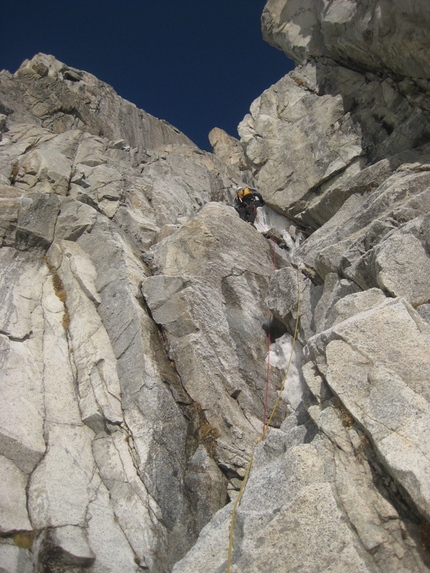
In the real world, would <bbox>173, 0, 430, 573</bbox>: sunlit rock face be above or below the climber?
below

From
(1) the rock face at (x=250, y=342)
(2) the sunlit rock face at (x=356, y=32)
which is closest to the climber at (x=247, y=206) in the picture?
(1) the rock face at (x=250, y=342)

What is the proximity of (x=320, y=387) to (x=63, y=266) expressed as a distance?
10878 millimetres

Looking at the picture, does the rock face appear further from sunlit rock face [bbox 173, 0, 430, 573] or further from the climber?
the climber

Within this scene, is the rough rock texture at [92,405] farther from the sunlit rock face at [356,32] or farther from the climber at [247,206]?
the sunlit rock face at [356,32]

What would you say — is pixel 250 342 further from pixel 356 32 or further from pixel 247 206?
pixel 356 32

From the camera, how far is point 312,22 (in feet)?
71.9

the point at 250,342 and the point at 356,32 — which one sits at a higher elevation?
the point at 356,32

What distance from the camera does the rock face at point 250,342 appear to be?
764cm

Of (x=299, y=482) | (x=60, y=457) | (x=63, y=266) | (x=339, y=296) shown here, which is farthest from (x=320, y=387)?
(x=63, y=266)

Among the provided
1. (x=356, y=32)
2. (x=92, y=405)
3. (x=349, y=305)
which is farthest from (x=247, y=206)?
(x=92, y=405)

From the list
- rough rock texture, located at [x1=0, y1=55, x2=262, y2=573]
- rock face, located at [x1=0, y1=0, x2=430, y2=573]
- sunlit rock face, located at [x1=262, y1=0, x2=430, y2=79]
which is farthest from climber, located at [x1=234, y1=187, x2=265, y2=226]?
sunlit rock face, located at [x1=262, y1=0, x2=430, y2=79]

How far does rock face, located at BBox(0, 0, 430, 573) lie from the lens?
764cm

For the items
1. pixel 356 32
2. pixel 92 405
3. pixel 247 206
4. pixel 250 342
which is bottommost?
pixel 92 405

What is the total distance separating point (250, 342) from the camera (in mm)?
15438
